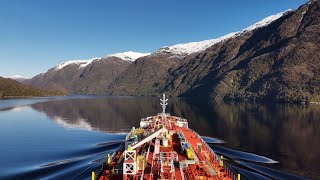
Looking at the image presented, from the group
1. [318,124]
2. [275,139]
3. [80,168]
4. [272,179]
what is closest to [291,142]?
[275,139]

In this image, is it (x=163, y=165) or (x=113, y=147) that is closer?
(x=163, y=165)

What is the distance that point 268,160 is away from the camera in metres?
67.5

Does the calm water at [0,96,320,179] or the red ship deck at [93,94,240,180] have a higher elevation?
the red ship deck at [93,94,240,180]

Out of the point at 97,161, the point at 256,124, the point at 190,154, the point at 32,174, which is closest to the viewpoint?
the point at 190,154

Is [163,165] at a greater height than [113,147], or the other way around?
[163,165]

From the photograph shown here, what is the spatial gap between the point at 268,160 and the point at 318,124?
7613 cm

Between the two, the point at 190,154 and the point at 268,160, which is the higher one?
the point at 190,154

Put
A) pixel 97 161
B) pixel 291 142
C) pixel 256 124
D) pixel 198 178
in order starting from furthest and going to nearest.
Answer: pixel 256 124
pixel 291 142
pixel 97 161
pixel 198 178

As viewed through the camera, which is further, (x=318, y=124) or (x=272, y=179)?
(x=318, y=124)

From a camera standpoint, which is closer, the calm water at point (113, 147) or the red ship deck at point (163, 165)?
the red ship deck at point (163, 165)

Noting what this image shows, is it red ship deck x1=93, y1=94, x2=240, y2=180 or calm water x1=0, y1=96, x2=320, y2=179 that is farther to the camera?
calm water x1=0, y1=96, x2=320, y2=179

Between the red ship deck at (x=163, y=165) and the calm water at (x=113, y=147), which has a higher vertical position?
the red ship deck at (x=163, y=165)

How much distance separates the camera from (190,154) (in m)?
47.5

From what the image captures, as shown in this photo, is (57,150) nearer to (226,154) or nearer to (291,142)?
(226,154)
